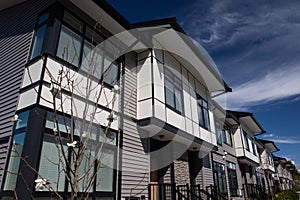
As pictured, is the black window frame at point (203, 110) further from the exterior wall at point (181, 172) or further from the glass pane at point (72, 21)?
the glass pane at point (72, 21)

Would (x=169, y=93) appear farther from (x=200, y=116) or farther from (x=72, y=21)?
(x=72, y=21)

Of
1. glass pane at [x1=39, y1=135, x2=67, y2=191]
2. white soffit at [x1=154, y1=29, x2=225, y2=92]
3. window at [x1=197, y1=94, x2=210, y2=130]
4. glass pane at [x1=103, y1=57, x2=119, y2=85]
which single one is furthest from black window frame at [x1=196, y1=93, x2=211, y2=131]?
glass pane at [x1=39, y1=135, x2=67, y2=191]

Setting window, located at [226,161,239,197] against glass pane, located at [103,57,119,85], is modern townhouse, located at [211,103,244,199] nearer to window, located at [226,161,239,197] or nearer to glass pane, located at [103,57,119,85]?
window, located at [226,161,239,197]

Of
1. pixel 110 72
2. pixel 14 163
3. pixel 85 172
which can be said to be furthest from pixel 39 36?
pixel 85 172

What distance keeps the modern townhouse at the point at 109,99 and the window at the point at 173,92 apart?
0.04 metres

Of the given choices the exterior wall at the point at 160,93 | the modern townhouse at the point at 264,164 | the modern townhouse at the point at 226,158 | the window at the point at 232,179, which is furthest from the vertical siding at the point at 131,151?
the modern townhouse at the point at 264,164

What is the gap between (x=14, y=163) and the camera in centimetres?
452

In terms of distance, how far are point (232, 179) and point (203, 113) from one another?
6.54 m

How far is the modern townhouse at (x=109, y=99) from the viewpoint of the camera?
15.1 ft

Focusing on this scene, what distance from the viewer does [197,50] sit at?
9039 millimetres

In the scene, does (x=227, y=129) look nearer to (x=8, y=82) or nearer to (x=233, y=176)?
(x=233, y=176)

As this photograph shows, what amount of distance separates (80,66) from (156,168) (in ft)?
15.1

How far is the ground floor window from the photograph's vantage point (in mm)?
12302

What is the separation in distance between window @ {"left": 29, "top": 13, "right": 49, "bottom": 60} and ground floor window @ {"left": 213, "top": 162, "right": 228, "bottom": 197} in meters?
10.5
